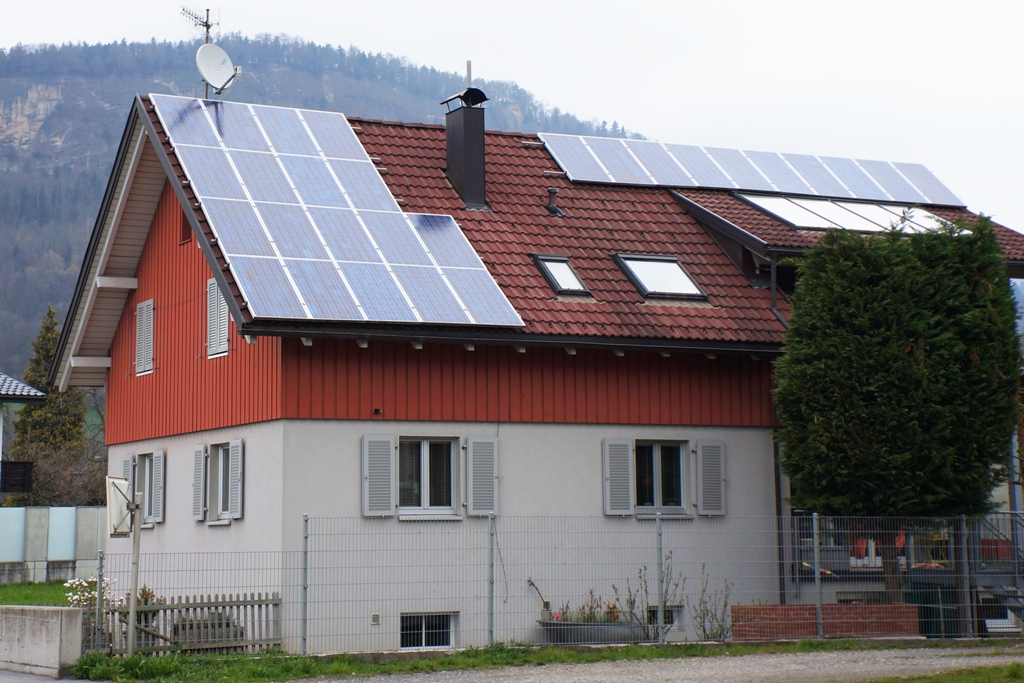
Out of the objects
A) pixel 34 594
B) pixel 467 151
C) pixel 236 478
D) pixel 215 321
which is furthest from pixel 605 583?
pixel 34 594

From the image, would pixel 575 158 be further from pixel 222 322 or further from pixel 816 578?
pixel 816 578

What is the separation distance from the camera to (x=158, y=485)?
72.1ft

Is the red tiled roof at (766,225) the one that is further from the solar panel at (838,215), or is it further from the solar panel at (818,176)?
the solar panel at (818,176)

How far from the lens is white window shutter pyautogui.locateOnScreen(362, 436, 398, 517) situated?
18.2m

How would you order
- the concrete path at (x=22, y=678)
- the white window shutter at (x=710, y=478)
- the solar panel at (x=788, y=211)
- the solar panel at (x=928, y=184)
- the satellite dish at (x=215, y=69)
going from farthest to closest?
the solar panel at (x=928, y=184) < the satellite dish at (x=215, y=69) < the solar panel at (x=788, y=211) < the white window shutter at (x=710, y=478) < the concrete path at (x=22, y=678)

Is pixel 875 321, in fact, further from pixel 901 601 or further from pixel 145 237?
pixel 145 237

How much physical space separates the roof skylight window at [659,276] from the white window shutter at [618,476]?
90.6 inches

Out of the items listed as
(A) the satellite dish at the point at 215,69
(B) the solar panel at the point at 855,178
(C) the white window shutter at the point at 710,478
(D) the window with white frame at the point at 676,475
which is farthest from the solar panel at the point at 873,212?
(A) the satellite dish at the point at 215,69

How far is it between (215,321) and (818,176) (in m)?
12.1

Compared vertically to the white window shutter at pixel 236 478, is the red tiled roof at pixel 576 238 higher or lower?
higher

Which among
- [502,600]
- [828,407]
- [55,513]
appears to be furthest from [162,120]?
[55,513]

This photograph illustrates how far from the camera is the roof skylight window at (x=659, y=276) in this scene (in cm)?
2053

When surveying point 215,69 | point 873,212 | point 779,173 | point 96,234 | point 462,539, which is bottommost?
point 462,539

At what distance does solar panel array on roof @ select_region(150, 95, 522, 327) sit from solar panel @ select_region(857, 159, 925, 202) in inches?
392
